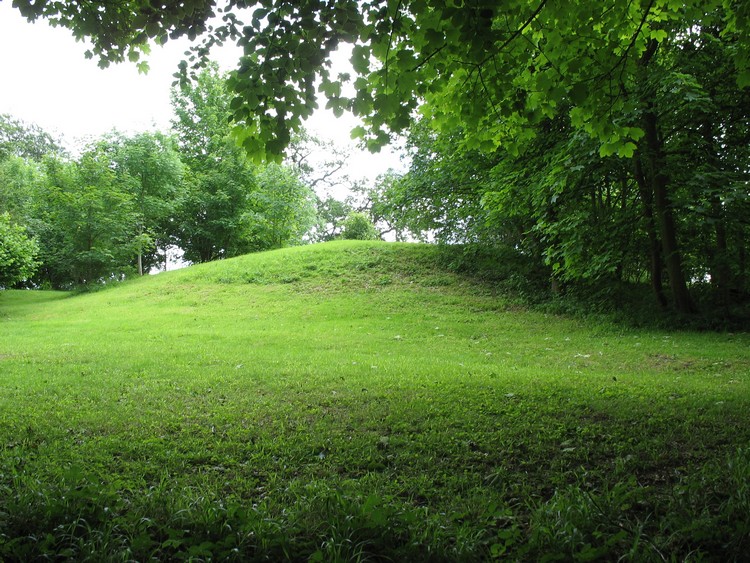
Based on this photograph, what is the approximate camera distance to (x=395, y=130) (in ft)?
15.2

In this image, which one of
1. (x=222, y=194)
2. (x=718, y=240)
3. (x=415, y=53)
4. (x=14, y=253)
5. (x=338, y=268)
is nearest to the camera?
(x=415, y=53)

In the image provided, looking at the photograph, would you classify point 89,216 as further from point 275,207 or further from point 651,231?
point 651,231

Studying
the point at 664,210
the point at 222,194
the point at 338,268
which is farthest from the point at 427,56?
the point at 222,194

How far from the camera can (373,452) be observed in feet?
13.7

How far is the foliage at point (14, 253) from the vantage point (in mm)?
20500

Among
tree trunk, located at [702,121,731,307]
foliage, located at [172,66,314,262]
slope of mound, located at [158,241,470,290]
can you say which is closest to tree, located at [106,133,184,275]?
foliage, located at [172,66,314,262]

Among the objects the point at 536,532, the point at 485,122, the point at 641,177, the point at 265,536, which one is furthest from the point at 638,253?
the point at 265,536

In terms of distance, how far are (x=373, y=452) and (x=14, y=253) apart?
23662mm

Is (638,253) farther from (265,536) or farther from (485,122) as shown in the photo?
(265,536)

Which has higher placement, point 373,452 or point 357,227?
point 357,227

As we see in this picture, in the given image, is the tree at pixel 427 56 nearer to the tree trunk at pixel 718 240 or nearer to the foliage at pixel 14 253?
the tree trunk at pixel 718 240

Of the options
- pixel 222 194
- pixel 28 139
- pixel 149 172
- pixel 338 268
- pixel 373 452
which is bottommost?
pixel 373 452

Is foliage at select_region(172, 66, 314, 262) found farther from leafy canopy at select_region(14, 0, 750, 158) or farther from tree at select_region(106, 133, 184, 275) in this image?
leafy canopy at select_region(14, 0, 750, 158)

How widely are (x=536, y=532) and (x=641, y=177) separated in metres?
12.1
